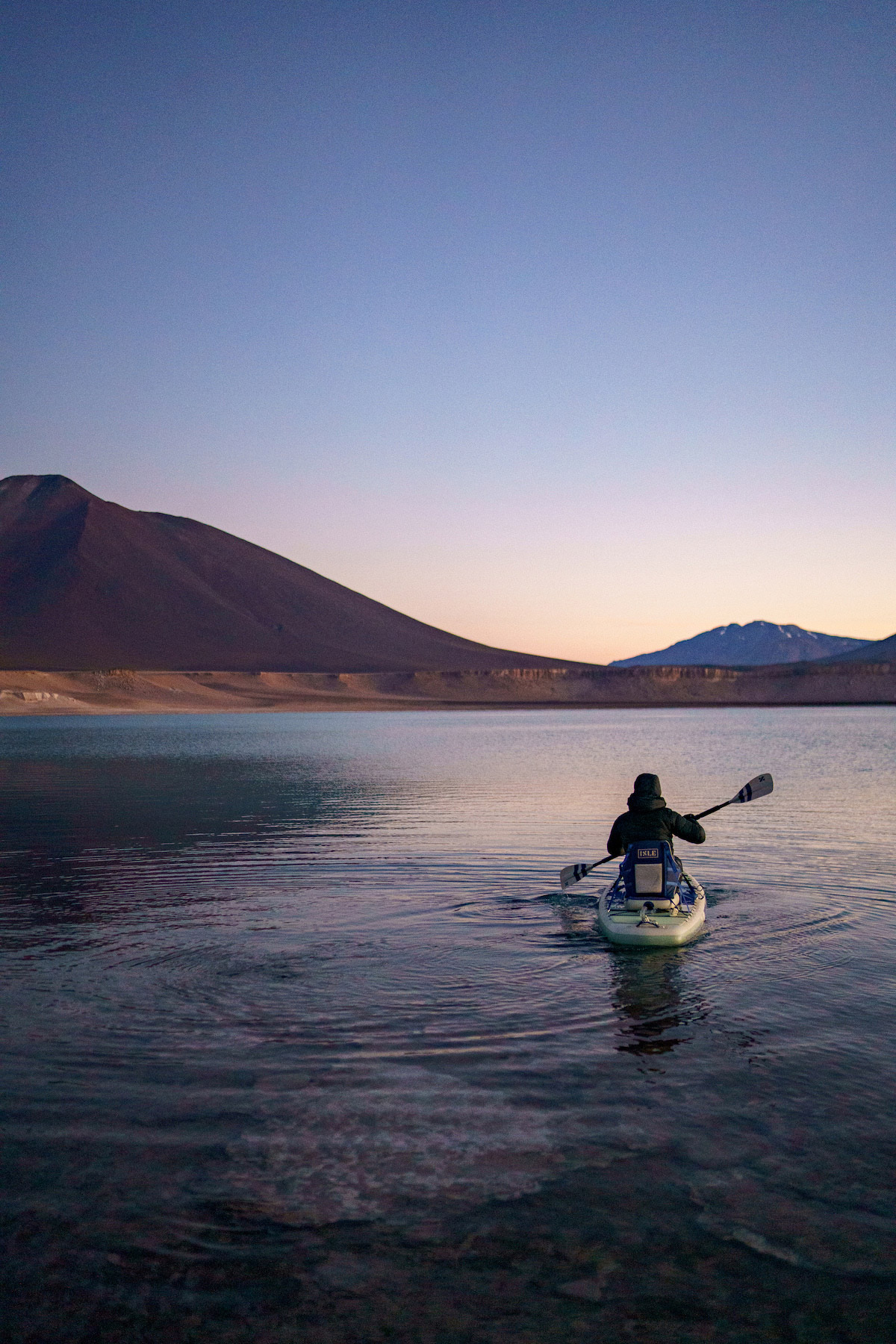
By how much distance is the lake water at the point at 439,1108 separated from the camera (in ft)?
15.4

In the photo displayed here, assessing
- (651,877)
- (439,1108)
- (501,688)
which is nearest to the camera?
(439,1108)

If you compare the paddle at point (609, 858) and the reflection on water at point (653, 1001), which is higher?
the paddle at point (609, 858)

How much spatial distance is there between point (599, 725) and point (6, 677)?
7201 centimetres

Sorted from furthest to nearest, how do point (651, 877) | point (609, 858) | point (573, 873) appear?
point (573, 873) → point (609, 858) → point (651, 877)

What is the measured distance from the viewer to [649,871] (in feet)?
36.5

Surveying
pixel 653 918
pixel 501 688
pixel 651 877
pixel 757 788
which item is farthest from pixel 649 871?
pixel 501 688

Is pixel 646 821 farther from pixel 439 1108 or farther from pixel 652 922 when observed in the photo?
pixel 439 1108

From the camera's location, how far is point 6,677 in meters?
122

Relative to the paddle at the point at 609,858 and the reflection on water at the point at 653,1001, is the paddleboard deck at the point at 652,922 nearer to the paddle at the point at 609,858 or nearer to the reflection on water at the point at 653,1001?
the reflection on water at the point at 653,1001

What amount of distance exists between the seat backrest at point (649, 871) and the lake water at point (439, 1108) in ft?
2.25

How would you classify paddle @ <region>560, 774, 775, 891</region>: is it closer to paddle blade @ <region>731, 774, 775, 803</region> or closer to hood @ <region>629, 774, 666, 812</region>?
paddle blade @ <region>731, 774, 775, 803</region>

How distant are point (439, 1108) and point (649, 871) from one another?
16.7 feet

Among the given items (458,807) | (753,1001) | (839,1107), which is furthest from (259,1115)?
(458,807)

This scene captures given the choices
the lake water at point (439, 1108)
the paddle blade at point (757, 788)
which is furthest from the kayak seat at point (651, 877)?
the paddle blade at point (757, 788)
